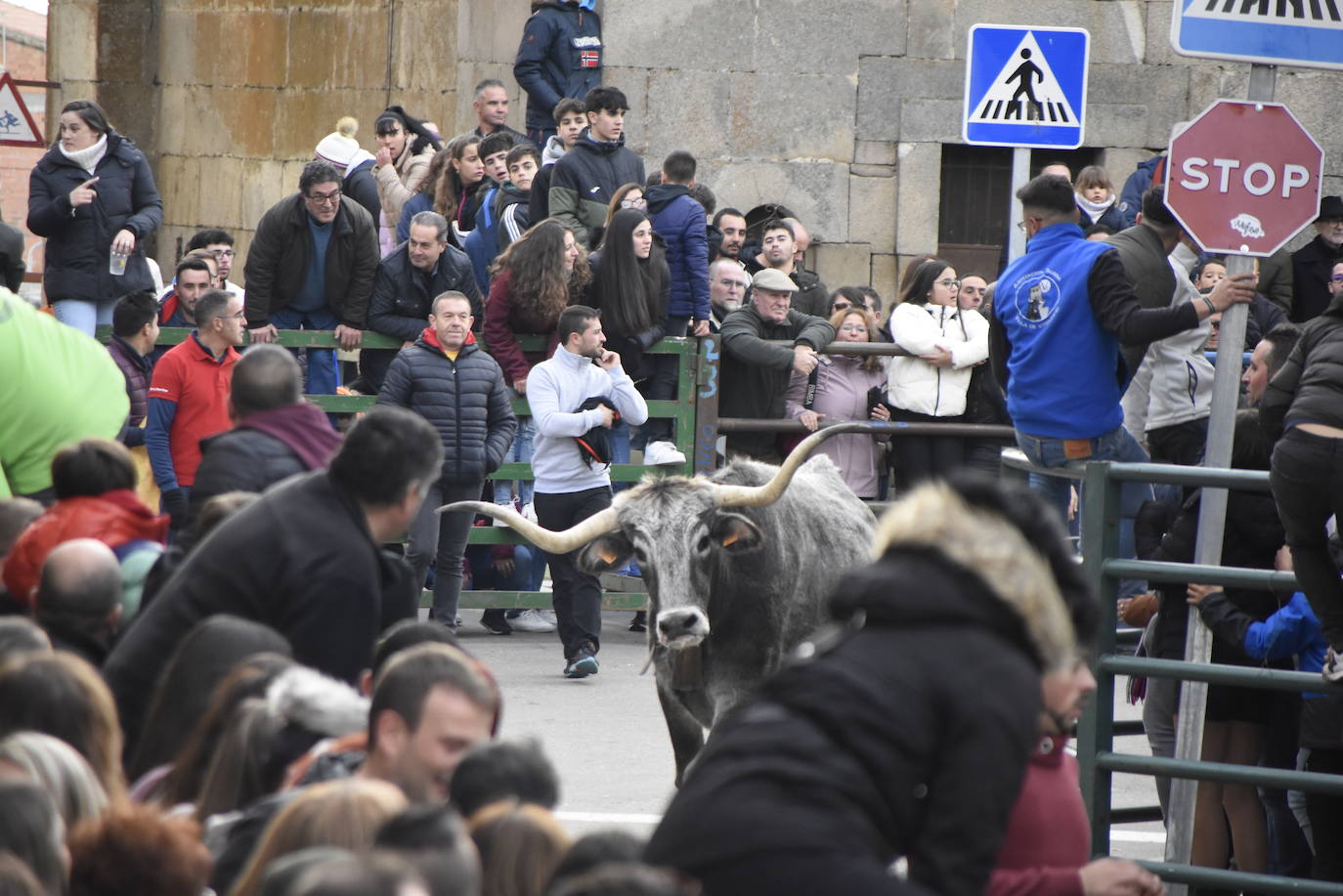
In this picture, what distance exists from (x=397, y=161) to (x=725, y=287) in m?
3.11

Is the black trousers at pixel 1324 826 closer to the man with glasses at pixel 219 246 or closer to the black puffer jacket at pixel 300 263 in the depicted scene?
the black puffer jacket at pixel 300 263

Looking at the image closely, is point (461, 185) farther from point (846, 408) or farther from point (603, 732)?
point (603, 732)

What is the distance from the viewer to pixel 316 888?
94.6 inches

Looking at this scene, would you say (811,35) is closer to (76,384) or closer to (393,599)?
(76,384)

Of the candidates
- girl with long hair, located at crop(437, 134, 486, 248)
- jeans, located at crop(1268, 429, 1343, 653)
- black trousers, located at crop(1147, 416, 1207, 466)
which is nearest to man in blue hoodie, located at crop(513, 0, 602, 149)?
girl with long hair, located at crop(437, 134, 486, 248)

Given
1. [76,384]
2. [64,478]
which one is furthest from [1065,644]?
[76,384]

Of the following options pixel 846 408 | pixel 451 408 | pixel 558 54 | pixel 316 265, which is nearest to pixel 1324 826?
pixel 451 408

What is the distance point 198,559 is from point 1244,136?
382 cm

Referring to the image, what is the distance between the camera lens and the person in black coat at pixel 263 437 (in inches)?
224

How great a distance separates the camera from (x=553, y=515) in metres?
10.8

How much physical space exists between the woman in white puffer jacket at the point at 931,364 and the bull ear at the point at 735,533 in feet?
14.2

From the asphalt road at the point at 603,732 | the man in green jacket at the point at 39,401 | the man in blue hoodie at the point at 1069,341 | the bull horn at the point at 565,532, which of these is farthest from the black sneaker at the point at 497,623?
the man in green jacket at the point at 39,401

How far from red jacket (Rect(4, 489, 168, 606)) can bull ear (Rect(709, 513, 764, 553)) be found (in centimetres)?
275

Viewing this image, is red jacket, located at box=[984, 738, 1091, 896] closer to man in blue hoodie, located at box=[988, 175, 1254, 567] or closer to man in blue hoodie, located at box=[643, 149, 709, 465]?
man in blue hoodie, located at box=[988, 175, 1254, 567]
